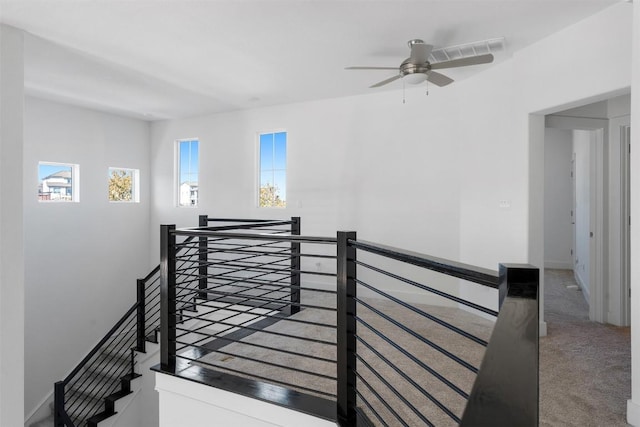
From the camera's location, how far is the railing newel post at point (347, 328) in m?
2.02

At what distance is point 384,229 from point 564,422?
3.36 metres

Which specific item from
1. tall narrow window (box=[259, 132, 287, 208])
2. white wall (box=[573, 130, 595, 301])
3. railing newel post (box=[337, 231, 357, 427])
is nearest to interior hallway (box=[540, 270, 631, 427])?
railing newel post (box=[337, 231, 357, 427])

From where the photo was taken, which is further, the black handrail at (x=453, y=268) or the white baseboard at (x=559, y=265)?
the white baseboard at (x=559, y=265)

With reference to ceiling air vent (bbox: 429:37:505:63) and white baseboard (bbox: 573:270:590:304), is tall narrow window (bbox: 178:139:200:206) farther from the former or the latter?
white baseboard (bbox: 573:270:590:304)

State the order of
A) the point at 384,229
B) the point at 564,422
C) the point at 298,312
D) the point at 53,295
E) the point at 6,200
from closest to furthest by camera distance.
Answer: the point at 564,422 → the point at 6,200 → the point at 298,312 → the point at 384,229 → the point at 53,295

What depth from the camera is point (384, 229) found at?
5355 millimetres

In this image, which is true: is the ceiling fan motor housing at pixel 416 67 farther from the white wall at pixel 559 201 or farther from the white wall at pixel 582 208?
the white wall at pixel 559 201

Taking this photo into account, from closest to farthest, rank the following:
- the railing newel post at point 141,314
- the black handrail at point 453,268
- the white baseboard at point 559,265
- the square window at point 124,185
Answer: the black handrail at point 453,268, the railing newel post at point 141,314, the square window at point 124,185, the white baseboard at point 559,265

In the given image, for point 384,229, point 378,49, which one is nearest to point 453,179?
point 384,229

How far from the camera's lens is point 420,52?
132 inches

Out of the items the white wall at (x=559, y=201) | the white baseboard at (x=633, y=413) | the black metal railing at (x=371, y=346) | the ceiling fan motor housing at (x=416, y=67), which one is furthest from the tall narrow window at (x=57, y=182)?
the white wall at (x=559, y=201)

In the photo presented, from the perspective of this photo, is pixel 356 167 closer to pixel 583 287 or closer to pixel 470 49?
pixel 470 49

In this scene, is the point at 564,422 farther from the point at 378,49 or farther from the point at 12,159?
the point at 12,159

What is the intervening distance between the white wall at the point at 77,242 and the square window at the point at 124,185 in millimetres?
123
